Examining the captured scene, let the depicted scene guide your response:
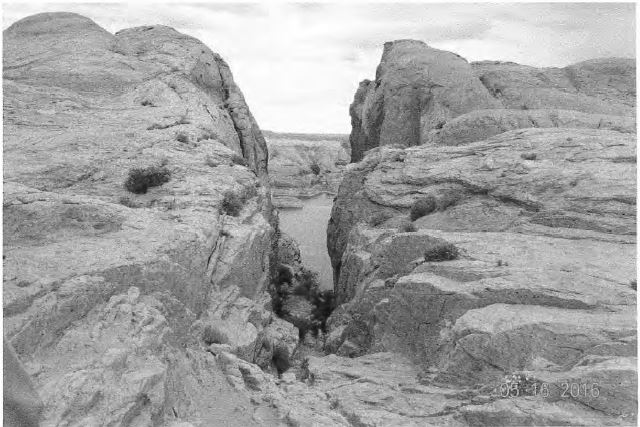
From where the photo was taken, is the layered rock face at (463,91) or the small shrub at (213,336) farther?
the layered rock face at (463,91)

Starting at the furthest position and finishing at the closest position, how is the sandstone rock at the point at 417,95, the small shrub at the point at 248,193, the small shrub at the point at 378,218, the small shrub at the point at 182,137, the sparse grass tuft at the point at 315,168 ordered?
the sparse grass tuft at the point at 315,168 < the sandstone rock at the point at 417,95 < the small shrub at the point at 378,218 < the small shrub at the point at 182,137 < the small shrub at the point at 248,193

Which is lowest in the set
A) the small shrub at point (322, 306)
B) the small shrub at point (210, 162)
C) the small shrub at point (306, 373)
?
the small shrub at point (322, 306)

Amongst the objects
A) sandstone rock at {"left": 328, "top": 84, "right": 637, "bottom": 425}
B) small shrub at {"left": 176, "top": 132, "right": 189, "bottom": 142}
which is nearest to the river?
sandstone rock at {"left": 328, "top": 84, "right": 637, "bottom": 425}

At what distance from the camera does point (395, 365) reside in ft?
77.8

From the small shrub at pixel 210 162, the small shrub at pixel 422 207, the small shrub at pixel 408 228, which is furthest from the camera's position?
the small shrub at pixel 422 207

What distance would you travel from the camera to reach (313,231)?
66.2m

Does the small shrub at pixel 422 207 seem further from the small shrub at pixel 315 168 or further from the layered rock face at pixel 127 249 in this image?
the small shrub at pixel 315 168

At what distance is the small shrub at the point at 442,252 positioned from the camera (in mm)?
24938

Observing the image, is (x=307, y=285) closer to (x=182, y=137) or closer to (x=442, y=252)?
(x=182, y=137)

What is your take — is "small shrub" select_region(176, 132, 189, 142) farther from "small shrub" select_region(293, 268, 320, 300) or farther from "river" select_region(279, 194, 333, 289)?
"river" select_region(279, 194, 333, 289)

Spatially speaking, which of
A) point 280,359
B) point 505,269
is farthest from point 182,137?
point 505,269

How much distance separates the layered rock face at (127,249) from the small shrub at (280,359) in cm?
74

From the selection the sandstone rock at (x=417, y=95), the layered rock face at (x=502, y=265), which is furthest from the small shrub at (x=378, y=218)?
the sandstone rock at (x=417, y=95)

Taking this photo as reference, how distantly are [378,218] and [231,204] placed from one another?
12.9 m
